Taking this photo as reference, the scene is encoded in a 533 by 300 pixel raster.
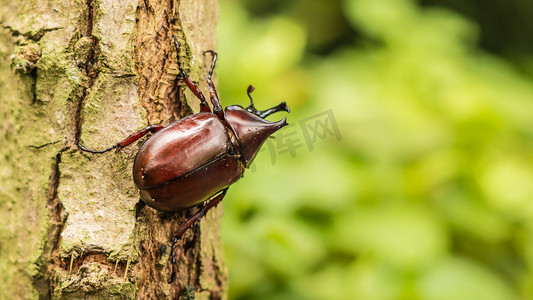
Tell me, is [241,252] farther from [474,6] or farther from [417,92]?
[474,6]

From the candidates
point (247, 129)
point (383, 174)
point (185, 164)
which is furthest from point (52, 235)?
point (383, 174)

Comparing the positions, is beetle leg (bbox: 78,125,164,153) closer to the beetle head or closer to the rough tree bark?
the rough tree bark

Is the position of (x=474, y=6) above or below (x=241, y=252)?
above

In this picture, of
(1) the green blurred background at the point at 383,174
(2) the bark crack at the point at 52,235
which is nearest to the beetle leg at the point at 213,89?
(2) the bark crack at the point at 52,235

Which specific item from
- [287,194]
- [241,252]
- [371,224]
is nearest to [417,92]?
[371,224]

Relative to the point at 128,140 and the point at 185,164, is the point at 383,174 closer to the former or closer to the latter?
the point at 185,164

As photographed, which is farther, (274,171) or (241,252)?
(274,171)
